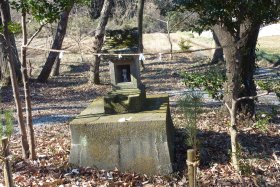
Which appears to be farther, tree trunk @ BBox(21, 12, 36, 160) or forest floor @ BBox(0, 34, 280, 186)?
tree trunk @ BBox(21, 12, 36, 160)

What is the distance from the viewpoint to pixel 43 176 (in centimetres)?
566

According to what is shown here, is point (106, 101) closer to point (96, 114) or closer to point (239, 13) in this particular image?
point (96, 114)

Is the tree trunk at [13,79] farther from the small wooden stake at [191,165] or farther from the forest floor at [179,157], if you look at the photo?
the small wooden stake at [191,165]

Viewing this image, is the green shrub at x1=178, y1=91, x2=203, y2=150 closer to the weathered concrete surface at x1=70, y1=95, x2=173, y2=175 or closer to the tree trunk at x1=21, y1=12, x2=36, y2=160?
the weathered concrete surface at x1=70, y1=95, x2=173, y2=175

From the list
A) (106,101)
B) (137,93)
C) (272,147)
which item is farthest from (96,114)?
(272,147)

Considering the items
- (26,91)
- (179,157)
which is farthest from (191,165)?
(26,91)

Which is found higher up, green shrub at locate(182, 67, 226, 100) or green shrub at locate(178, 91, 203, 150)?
green shrub at locate(182, 67, 226, 100)

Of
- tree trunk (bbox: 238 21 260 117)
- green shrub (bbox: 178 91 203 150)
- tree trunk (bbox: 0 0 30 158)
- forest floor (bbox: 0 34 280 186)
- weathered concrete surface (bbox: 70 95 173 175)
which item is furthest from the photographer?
tree trunk (bbox: 238 21 260 117)

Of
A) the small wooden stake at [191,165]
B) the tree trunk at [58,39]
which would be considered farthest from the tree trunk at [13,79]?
the tree trunk at [58,39]

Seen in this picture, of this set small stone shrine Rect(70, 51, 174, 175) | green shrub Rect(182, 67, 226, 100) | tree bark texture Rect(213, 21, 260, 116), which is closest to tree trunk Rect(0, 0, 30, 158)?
small stone shrine Rect(70, 51, 174, 175)

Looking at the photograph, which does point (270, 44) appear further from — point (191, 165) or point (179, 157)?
point (191, 165)

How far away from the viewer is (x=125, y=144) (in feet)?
19.6

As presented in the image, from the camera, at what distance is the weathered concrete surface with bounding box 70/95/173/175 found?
19.3 feet

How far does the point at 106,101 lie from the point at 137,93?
515mm
